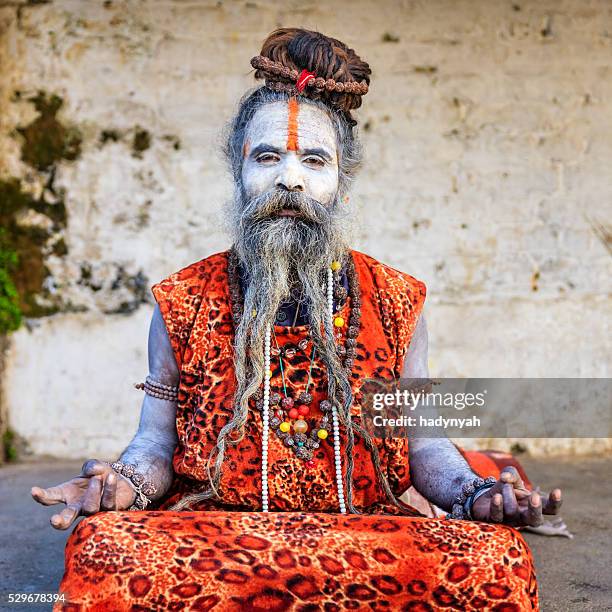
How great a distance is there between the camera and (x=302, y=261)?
2.89 metres

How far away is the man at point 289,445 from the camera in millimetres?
2139

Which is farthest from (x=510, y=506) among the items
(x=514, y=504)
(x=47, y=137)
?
(x=47, y=137)

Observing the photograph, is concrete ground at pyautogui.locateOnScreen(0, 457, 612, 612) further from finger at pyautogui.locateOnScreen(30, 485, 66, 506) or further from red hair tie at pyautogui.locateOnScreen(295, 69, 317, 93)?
red hair tie at pyautogui.locateOnScreen(295, 69, 317, 93)

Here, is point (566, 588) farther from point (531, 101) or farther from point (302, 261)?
point (531, 101)

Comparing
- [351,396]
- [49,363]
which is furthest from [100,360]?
[351,396]

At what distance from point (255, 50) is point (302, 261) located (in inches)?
108

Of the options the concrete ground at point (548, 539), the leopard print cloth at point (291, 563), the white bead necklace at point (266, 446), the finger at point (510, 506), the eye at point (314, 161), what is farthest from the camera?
the concrete ground at point (548, 539)

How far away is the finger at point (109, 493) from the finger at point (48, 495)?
11 centimetres

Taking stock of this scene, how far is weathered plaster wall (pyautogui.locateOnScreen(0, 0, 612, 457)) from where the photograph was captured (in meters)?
5.21

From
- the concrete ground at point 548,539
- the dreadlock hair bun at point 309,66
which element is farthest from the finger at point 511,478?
Answer: the dreadlock hair bun at point 309,66

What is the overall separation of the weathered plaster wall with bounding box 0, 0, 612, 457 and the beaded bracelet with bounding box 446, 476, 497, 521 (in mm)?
2825

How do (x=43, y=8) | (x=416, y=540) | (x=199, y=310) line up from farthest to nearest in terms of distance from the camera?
(x=43, y=8), (x=199, y=310), (x=416, y=540)

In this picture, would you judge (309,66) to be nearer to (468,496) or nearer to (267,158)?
(267,158)

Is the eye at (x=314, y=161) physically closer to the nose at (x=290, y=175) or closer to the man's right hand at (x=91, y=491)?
the nose at (x=290, y=175)
